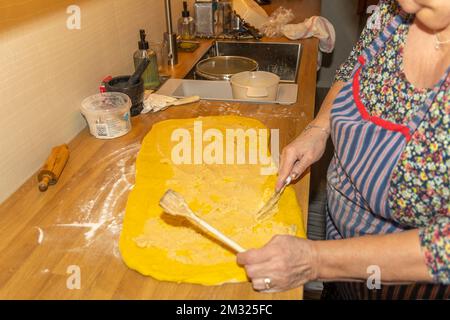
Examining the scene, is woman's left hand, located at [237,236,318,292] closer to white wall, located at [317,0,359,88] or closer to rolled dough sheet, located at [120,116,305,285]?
rolled dough sheet, located at [120,116,305,285]

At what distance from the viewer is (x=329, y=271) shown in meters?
0.75

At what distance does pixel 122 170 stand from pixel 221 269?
46 centimetres

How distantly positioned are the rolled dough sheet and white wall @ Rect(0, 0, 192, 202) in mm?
265

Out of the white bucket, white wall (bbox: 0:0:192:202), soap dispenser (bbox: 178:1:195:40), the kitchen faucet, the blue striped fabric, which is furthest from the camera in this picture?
soap dispenser (bbox: 178:1:195:40)

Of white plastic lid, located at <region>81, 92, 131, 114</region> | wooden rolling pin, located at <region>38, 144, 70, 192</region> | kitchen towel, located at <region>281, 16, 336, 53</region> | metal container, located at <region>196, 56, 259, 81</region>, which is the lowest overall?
wooden rolling pin, located at <region>38, 144, 70, 192</region>

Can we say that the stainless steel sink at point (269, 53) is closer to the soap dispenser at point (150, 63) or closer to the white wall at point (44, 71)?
the soap dispenser at point (150, 63)

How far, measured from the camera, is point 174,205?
79 cm

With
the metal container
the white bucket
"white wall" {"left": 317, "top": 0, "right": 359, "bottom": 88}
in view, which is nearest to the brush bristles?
the white bucket

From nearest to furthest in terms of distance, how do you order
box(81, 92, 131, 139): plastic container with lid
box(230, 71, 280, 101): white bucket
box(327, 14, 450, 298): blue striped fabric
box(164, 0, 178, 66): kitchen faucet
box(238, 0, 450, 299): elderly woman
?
1. box(238, 0, 450, 299): elderly woman
2. box(327, 14, 450, 298): blue striped fabric
3. box(81, 92, 131, 139): plastic container with lid
4. box(230, 71, 280, 101): white bucket
5. box(164, 0, 178, 66): kitchen faucet

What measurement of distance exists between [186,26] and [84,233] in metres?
1.54

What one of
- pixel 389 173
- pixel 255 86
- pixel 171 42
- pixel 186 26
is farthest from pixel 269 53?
pixel 389 173

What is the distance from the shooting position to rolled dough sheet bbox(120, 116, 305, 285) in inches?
30.5

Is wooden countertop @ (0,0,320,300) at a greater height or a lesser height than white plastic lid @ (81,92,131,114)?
lesser

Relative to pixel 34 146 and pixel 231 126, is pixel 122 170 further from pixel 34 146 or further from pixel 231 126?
pixel 231 126
